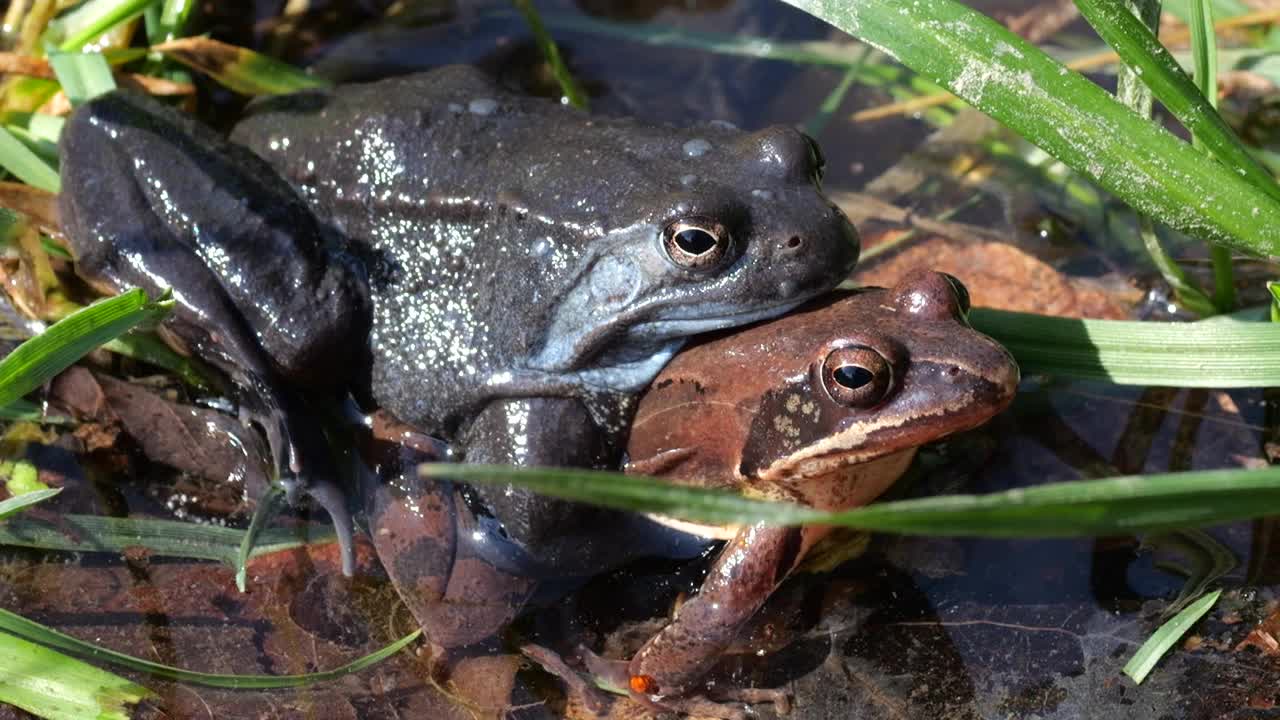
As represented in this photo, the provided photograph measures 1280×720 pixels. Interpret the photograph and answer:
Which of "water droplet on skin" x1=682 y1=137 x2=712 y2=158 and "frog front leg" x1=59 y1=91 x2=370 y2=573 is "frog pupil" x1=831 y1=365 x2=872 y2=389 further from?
"frog front leg" x1=59 y1=91 x2=370 y2=573

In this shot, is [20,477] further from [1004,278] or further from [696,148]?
[1004,278]

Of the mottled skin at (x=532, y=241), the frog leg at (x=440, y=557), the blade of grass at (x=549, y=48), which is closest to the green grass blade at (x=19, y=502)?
the frog leg at (x=440, y=557)

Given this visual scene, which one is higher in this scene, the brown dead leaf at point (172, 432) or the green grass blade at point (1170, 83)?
the green grass blade at point (1170, 83)

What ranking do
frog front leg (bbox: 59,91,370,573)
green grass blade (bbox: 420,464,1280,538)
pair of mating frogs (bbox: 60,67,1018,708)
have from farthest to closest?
1. frog front leg (bbox: 59,91,370,573)
2. pair of mating frogs (bbox: 60,67,1018,708)
3. green grass blade (bbox: 420,464,1280,538)

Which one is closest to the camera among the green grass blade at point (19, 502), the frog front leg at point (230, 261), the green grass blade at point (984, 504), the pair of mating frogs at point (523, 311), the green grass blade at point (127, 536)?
the green grass blade at point (984, 504)

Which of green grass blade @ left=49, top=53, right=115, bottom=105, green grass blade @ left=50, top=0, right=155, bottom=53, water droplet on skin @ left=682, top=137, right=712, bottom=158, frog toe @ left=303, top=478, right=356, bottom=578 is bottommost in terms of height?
frog toe @ left=303, top=478, right=356, bottom=578

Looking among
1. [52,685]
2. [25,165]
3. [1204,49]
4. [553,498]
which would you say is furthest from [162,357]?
[1204,49]

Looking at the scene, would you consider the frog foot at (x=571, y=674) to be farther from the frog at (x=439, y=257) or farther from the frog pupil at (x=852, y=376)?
the frog pupil at (x=852, y=376)

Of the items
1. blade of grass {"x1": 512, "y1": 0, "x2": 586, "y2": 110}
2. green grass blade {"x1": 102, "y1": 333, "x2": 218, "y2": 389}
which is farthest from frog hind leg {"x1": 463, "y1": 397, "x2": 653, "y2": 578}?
blade of grass {"x1": 512, "y1": 0, "x2": 586, "y2": 110}
